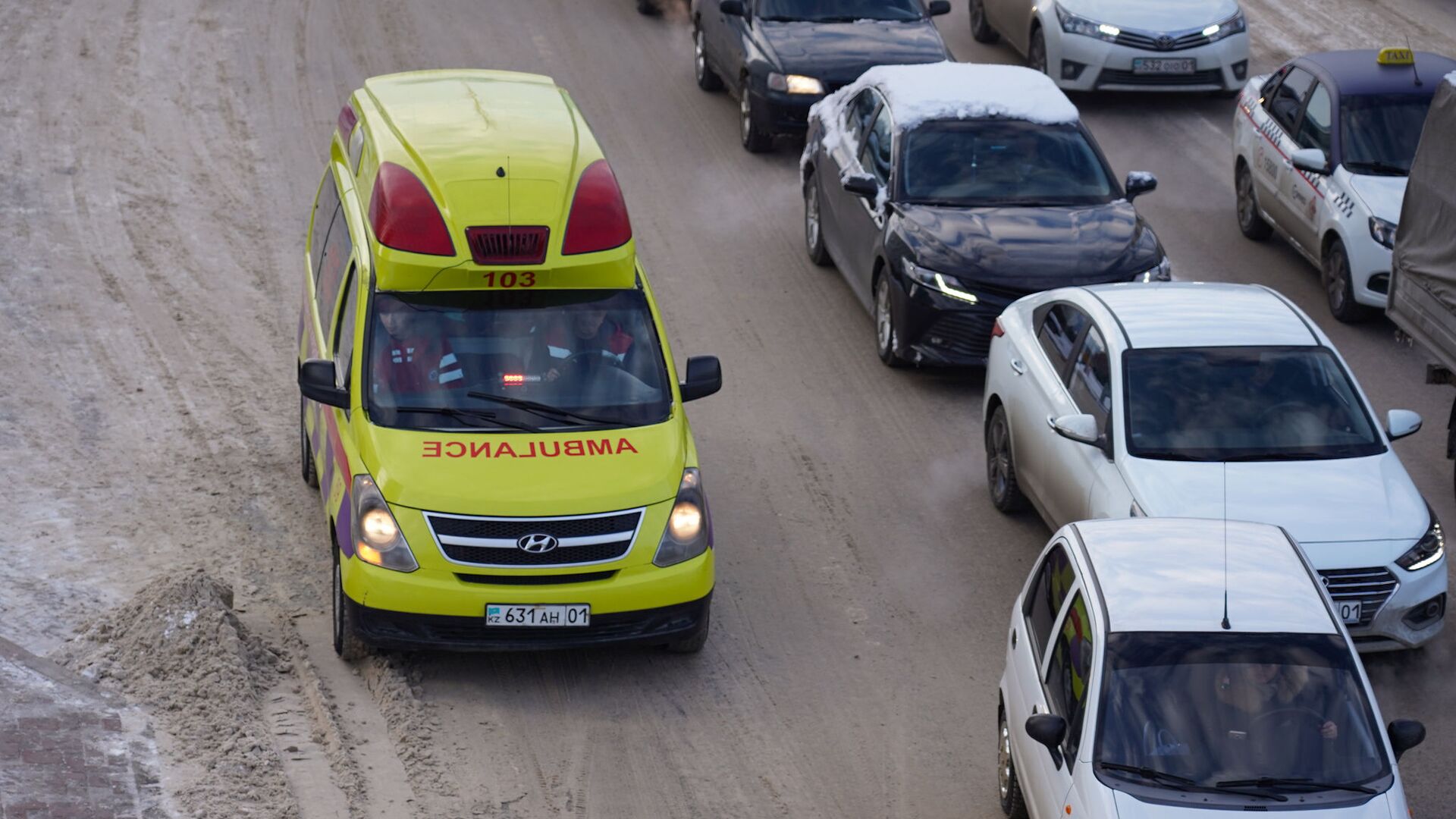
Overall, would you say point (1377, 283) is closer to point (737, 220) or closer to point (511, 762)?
point (737, 220)

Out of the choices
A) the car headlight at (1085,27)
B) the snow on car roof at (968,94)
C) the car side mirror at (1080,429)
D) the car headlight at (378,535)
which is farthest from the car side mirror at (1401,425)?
the car headlight at (1085,27)

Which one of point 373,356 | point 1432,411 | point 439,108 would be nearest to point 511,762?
point 373,356

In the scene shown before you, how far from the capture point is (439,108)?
11.5m

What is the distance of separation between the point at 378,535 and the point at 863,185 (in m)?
6.18

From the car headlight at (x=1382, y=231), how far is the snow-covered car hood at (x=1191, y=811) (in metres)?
8.60

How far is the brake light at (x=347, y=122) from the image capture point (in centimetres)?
1203

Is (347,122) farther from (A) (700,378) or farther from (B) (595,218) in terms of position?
(A) (700,378)

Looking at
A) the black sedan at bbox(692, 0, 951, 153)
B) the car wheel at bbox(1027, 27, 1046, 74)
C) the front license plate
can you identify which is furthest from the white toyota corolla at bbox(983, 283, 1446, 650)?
the car wheel at bbox(1027, 27, 1046, 74)

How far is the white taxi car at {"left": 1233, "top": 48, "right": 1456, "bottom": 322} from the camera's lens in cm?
1521

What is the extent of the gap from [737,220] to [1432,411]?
6.43 metres

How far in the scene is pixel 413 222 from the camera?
10297 mm

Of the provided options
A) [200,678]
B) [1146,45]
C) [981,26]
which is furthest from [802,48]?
[200,678]

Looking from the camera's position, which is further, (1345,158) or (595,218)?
(1345,158)

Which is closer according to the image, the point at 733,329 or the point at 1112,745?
the point at 1112,745
